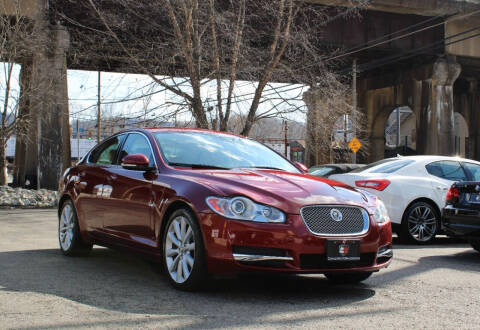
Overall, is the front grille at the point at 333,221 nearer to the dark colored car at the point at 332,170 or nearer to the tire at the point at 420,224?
the tire at the point at 420,224

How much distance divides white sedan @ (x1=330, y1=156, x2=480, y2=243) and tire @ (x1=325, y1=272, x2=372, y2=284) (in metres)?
4.31

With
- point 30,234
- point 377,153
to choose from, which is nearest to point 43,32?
point 30,234

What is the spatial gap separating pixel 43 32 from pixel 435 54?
1884 cm

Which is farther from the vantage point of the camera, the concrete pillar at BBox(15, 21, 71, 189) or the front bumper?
the concrete pillar at BBox(15, 21, 71, 189)

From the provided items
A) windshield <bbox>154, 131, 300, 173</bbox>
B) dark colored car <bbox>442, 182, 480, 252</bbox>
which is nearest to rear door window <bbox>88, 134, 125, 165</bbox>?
windshield <bbox>154, 131, 300, 173</bbox>

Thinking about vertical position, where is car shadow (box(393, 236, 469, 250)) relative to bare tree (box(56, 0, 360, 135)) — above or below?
below

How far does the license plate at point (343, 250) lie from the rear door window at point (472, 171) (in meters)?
6.35

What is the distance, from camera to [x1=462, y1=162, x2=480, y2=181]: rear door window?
1102 centimetres

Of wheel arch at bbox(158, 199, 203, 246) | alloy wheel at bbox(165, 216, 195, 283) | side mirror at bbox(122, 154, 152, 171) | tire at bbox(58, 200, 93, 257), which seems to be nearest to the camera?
alloy wheel at bbox(165, 216, 195, 283)

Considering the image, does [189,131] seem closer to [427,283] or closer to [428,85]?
[427,283]

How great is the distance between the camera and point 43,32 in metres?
22.7

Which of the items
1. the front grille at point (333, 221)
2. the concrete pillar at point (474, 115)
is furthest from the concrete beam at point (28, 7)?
the concrete pillar at point (474, 115)

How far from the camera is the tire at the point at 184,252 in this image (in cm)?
530

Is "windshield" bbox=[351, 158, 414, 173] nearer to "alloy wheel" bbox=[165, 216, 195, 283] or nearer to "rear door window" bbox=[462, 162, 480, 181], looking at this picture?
"rear door window" bbox=[462, 162, 480, 181]
